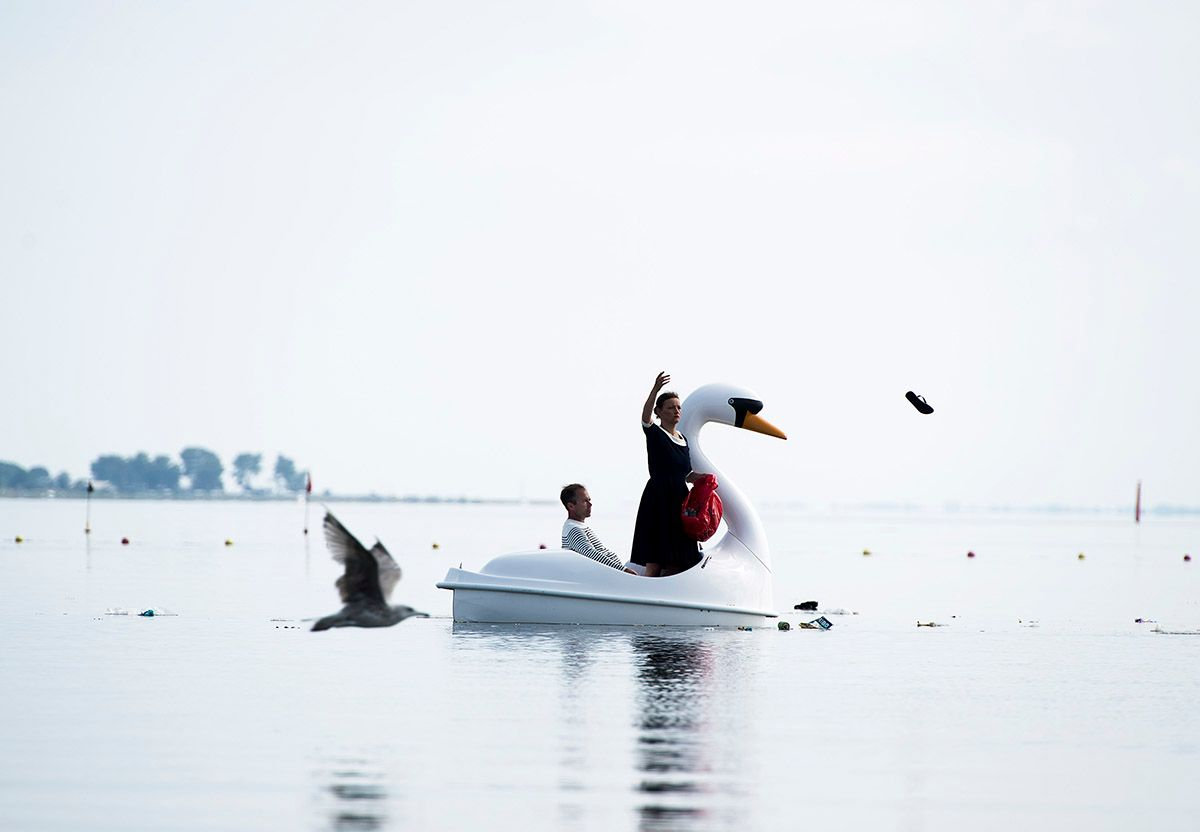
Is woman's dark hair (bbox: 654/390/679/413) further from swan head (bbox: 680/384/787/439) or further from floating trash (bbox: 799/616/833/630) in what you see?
floating trash (bbox: 799/616/833/630)

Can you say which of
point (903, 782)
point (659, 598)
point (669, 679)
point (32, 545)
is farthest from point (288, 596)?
point (32, 545)

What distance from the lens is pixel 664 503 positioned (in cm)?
1942

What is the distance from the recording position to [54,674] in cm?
1430

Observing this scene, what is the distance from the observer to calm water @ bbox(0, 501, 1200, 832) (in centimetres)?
882

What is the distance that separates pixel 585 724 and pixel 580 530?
753 centimetres

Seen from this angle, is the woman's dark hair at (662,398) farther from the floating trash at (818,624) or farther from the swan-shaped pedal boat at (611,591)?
the floating trash at (818,624)

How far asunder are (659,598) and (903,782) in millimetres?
9572

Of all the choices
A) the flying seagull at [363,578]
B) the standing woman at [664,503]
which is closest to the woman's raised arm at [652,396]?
the standing woman at [664,503]

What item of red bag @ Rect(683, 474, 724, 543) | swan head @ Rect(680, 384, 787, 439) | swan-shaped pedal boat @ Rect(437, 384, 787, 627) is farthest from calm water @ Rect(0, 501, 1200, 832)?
swan head @ Rect(680, 384, 787, 439)

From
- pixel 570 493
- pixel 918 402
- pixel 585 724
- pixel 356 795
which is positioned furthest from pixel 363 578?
pixel 918 402

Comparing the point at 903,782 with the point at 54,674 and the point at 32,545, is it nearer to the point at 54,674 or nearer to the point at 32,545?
the point at 54,674

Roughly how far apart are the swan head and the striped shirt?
2.12 metres

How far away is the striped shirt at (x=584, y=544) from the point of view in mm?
19125

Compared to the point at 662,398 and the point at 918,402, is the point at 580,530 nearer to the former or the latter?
the point at 662,398
